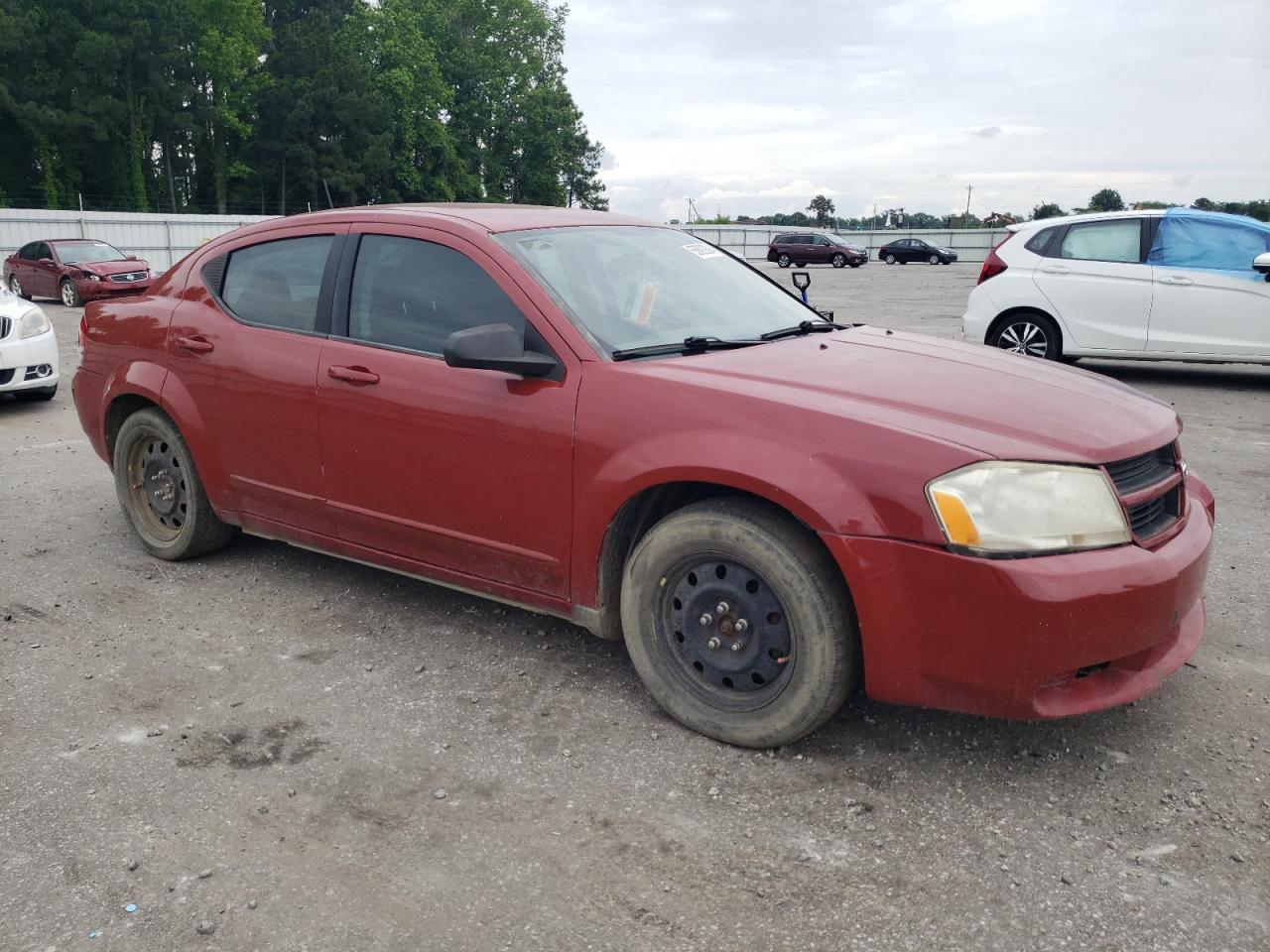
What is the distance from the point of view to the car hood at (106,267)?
20.3m

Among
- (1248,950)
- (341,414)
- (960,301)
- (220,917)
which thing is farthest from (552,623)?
(960,301)

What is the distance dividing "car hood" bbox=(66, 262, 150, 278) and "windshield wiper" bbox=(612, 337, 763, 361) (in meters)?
19.8

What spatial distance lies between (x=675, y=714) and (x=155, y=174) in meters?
64.0

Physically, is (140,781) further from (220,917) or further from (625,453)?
(625,453)

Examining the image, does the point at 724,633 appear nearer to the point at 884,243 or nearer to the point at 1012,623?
the point at 1012,623

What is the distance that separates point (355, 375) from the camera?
3908 millimetres

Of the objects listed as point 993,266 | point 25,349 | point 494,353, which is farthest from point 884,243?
point 494,353

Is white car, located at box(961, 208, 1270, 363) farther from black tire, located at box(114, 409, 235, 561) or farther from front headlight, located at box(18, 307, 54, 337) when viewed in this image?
front headlight, located at box(18, 307, 54, 337)

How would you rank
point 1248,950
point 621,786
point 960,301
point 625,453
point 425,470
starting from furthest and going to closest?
point 960,301, point 425,470, point 625,453, point 621,786, point 1248,950

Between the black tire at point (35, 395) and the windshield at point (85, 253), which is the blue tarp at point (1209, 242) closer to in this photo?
the black tire at point (35, 395)

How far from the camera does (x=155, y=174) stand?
193 ft

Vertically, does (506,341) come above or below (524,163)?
below

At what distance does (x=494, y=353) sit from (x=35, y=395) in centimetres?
834

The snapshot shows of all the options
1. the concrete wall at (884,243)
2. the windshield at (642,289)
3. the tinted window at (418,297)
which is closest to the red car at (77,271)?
the tinted window at (418,297)
